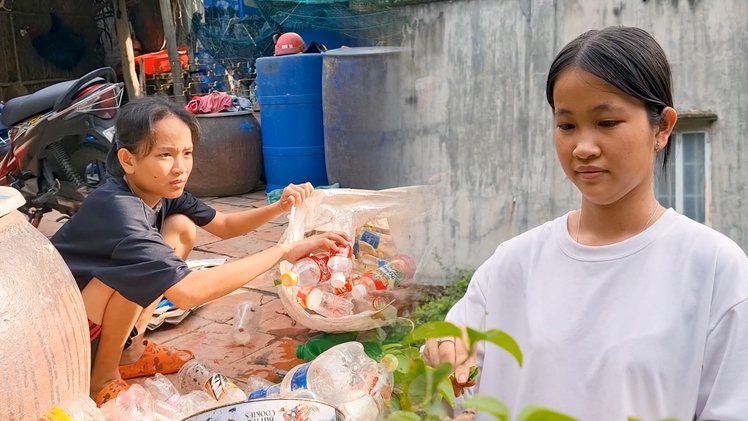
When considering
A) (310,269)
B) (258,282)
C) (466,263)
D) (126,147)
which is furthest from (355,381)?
(466,263)

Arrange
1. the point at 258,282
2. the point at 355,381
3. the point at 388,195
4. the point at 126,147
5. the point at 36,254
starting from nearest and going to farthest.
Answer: the point at 36,254 < the point at 355,381 < the point at 126,147 < the point at 388,195 < the point at 258,282

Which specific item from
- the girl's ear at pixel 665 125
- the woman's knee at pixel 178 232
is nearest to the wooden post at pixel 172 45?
the woman's knee at pixel 178 232

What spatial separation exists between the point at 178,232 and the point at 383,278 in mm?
878

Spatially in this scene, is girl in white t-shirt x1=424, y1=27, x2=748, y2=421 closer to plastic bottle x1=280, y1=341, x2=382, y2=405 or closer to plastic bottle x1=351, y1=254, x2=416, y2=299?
plastic bottle x1=280, y1=341, x2=382, y2=405

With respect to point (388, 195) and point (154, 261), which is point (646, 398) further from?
point (388, 195)

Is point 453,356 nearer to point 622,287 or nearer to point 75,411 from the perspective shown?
point 622,287

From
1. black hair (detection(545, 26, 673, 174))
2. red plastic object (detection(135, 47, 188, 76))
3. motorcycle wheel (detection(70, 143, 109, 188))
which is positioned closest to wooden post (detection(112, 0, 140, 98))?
red plastic object (detection(135, 47, 188, 76))

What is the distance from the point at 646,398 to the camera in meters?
1.11

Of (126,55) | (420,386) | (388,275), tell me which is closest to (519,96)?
(388,275)

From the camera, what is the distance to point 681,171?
4.33m

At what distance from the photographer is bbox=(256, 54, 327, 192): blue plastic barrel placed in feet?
19.3

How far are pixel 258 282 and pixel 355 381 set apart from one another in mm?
1820

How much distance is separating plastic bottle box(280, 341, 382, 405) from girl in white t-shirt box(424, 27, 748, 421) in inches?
31.1

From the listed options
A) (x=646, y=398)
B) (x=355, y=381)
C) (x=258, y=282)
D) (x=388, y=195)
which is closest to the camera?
(x=646, y=398)
